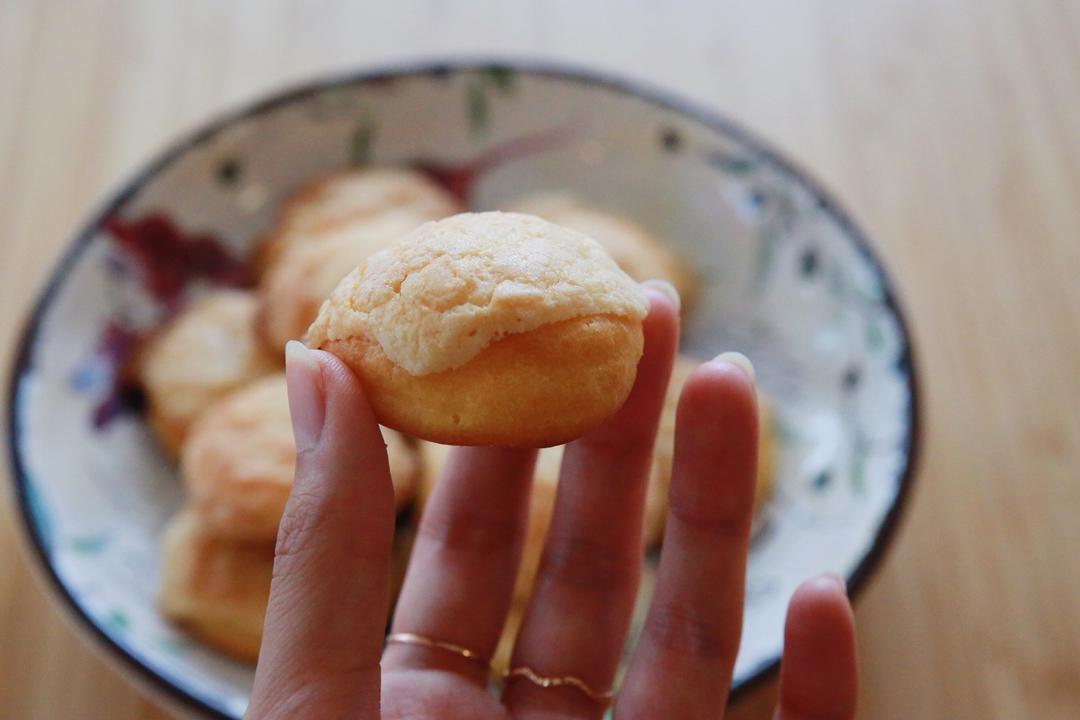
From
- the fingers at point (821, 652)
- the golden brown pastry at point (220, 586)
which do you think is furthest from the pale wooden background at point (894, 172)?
the fingers at point (821, 652)

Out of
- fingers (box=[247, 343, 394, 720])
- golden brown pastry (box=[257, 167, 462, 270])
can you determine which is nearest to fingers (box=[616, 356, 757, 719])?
fingers (box=[247, 343, 394, 720])

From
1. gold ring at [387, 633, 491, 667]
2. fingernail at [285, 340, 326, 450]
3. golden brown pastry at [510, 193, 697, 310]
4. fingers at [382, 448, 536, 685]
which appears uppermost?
fingernail at [285, 340, 326, 450]

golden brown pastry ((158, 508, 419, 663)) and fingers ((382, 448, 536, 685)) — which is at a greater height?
fingers ((382, 448, 536, 685))

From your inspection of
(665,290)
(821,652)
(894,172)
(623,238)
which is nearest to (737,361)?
(665,290)

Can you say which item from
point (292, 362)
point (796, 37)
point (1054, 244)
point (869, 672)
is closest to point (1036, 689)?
point (869, 672)

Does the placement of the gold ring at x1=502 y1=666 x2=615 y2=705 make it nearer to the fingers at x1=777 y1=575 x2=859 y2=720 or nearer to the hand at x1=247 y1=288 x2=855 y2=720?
the hand at x1=247 y1=288 x2=855 y2=720

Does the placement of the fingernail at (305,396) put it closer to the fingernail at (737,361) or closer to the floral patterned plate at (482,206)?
the fingernail at (737,361)
